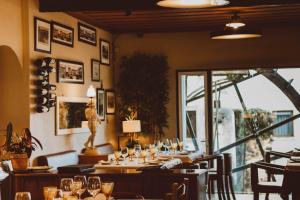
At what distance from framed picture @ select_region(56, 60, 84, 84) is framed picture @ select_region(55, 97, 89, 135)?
316mm

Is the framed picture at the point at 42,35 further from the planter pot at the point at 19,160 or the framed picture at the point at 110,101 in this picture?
the framed picture at the point at 110,101

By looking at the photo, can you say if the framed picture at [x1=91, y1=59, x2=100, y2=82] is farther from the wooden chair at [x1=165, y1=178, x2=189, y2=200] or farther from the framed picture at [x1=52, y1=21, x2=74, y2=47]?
Answer: the wooden chair at [x1=165, y1=178, x2=189, y2=200]

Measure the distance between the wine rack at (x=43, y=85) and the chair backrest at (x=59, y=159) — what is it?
2.32 ft

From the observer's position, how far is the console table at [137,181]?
21.1 feet

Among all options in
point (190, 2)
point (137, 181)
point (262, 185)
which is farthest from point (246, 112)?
point (190, 2)

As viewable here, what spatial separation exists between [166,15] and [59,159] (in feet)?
10.8

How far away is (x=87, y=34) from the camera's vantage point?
10.9 metres

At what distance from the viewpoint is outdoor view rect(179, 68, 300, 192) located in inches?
467

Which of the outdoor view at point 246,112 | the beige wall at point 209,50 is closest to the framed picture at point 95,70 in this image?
the beige wall at point 209,50

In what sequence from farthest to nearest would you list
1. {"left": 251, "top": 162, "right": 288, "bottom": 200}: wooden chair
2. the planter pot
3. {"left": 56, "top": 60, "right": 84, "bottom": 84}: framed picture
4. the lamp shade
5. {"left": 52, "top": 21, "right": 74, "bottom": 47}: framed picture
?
the lamp shade
{"left": 56, "top": 60, "right": 84, "bottom": 84}: framed picture
{"left": 52, "top": 21, "right": 74, "bottom": 47}: framed picture
{"left": 251, "top": 162, "right": 288, "bottom": 200}: wooden chair
the planter pot

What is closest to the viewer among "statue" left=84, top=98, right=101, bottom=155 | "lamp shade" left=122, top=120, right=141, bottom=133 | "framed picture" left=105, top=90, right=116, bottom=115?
"statue" left=84, top=98, right=101, bottom=155

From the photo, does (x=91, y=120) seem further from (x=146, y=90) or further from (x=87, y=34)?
(x=146, y=90)

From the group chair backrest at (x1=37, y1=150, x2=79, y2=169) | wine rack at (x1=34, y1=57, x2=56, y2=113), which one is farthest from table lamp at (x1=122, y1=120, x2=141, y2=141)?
wine rack at (x1=34, y1=57, x2=56, y2=113)

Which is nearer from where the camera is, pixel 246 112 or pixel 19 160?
pixel 19 160
